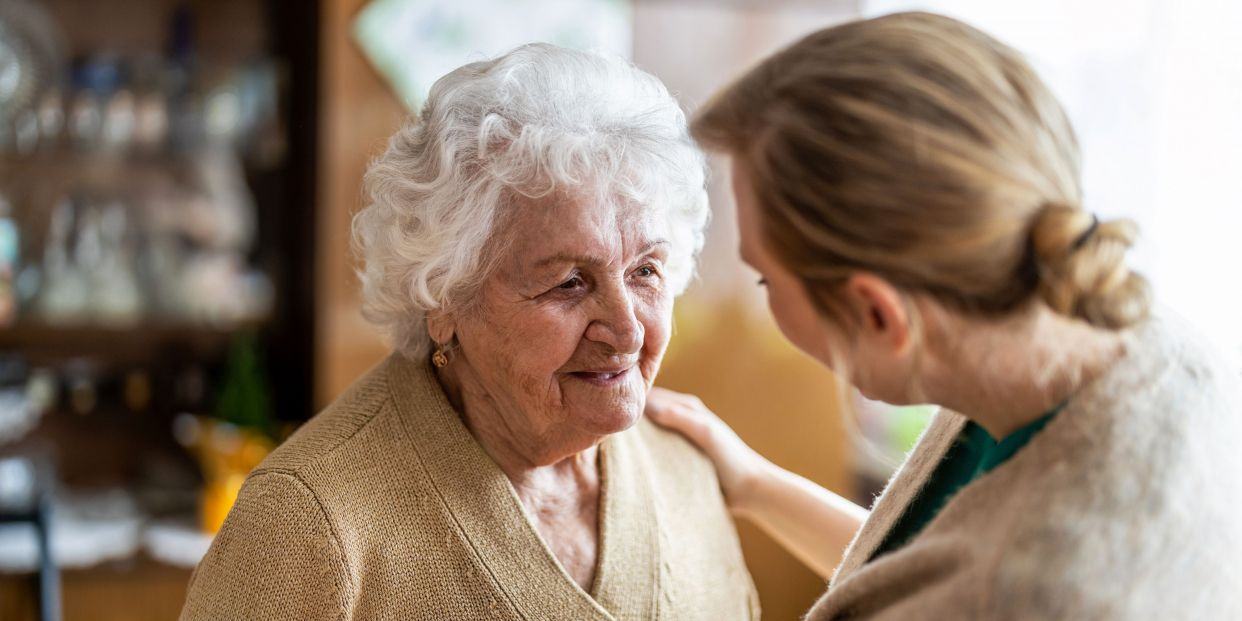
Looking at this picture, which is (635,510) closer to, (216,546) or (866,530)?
(866,530)

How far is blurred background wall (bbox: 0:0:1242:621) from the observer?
2.88 meters

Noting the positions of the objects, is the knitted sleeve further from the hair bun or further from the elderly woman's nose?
the hair bun

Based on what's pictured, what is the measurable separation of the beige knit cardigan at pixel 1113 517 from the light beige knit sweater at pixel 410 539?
0.50m

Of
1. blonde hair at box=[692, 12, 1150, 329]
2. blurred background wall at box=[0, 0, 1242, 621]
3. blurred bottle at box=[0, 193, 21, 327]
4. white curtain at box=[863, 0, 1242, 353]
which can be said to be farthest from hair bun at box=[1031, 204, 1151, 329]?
blurred bottle at box=[0, 193, 21, 327]

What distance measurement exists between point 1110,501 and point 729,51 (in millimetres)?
2541

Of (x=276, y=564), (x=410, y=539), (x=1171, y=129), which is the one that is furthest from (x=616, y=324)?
(x=1171, y=129)

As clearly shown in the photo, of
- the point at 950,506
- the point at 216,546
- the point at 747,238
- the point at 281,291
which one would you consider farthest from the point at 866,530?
the point at 281,291

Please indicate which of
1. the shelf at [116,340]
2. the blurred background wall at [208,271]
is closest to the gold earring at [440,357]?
the blurred background wall at [208,271]

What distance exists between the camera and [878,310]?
0.81 meters

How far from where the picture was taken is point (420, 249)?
4.19ft

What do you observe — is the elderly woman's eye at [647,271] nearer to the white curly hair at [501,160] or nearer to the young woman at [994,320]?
the white curly hair at [501,160]

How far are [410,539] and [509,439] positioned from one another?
0.18m

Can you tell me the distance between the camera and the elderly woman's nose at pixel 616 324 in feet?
4.20

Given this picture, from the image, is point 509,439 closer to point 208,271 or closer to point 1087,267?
point 1087,267
